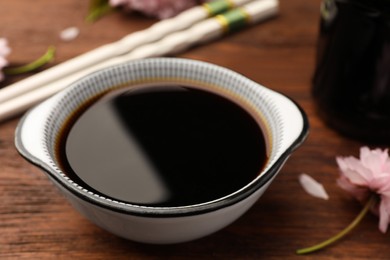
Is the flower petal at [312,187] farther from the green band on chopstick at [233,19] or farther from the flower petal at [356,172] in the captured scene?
the green band on chopstick at [233,19]

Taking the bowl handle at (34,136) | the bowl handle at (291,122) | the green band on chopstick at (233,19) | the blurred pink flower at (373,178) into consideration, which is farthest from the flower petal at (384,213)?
the green band on chopstick at (233,19)

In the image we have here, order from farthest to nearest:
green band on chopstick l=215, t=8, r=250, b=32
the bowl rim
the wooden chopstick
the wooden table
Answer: green band on chopstick l=215, t=8, r=250, b=32, the wooden chopstick, the wooden table, the bowl rim

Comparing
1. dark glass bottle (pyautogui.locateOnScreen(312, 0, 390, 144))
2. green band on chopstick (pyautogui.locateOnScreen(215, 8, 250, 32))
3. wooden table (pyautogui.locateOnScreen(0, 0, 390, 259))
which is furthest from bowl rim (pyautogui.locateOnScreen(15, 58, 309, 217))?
green band on chopstick (pyautogui.locateOnScreen(215, 8, 250, 32))

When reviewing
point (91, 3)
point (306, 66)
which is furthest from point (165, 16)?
point (306, 66)

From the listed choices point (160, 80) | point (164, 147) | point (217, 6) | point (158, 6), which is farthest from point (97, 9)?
point (164, 147)

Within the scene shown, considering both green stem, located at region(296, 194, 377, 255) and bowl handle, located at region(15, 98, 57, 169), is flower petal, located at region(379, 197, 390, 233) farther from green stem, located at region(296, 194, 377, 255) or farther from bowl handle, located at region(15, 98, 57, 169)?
bowl handle, located at region(15, 98, 57, 169)
